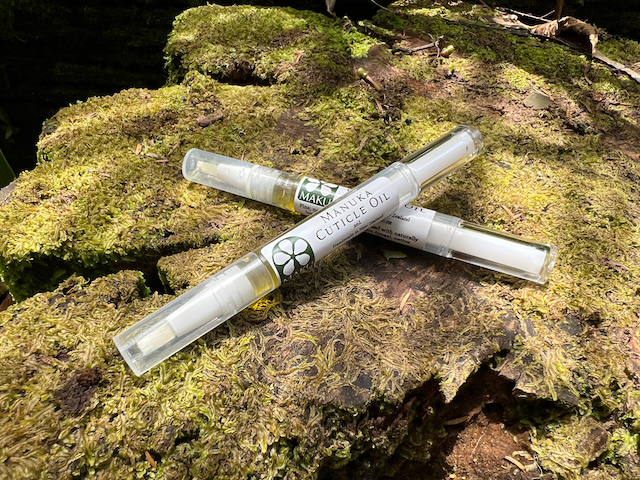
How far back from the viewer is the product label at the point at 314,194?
134 centimetres

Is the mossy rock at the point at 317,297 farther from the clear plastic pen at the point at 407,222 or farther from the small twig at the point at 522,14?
the small twig at the point at 522,14

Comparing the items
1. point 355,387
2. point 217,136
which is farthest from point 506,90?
point 355,387

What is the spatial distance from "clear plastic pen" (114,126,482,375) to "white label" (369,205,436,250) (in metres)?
0.03

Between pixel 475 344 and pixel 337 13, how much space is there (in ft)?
6.16

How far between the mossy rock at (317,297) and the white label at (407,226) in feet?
0.17

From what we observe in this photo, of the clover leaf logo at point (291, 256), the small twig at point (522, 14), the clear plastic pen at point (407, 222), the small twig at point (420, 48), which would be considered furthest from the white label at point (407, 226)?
the small twig at point (522, 14)

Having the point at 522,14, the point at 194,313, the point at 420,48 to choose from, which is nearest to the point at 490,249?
the point at 194,313

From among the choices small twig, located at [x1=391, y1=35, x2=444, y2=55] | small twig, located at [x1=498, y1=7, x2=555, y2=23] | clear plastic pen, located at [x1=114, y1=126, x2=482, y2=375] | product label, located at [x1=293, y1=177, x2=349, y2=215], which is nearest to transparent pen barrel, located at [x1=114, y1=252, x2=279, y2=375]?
clear plastic pen, located at [x1=114, y1=126, x2=482, y2=375]

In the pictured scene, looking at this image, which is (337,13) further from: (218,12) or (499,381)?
(499,381)

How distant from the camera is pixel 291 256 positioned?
3.81ft

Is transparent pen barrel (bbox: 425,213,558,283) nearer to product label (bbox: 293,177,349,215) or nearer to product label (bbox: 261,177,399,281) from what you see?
product label (bbox: 261,177,399,281)

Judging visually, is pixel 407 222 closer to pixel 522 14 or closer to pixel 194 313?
pixel 194 313

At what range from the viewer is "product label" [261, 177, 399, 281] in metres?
1.16

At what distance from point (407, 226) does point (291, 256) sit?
0.37 meters
